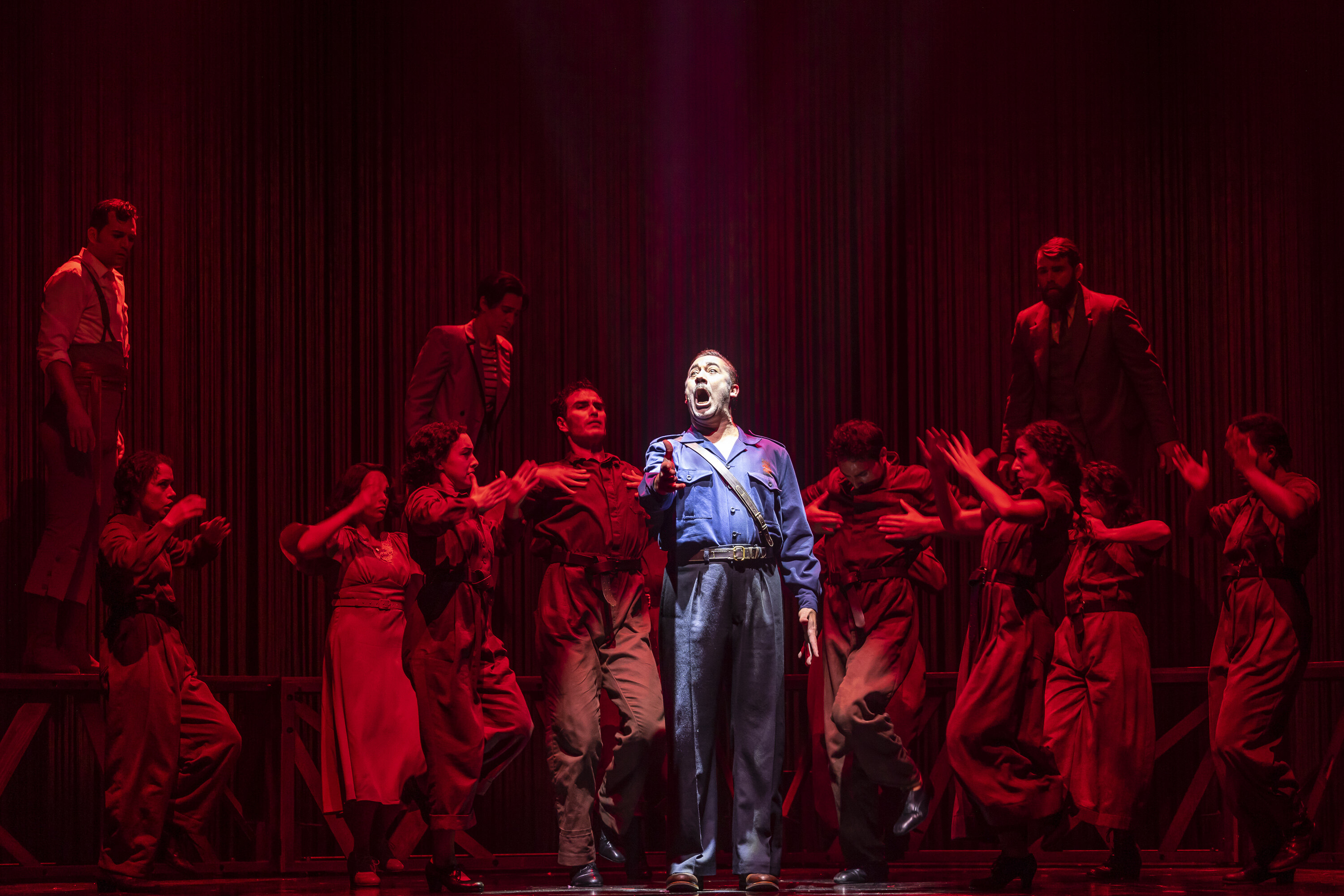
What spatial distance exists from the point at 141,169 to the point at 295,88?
2.95 ft

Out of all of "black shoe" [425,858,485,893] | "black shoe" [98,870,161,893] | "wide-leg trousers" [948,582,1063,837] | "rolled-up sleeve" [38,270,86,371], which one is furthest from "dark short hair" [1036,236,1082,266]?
"black shoe" [98,870,161,893]

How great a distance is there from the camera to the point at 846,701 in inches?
212

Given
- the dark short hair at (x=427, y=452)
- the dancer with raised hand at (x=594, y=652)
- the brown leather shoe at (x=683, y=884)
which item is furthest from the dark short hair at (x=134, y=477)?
the brown leather shoe at (x=683, y=884)

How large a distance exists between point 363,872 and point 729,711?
1.49 m

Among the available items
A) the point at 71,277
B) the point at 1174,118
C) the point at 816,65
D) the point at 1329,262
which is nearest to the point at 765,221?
the point at 816,65

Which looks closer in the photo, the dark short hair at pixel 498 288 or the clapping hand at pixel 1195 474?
the clapping hand at pixel 1195 474

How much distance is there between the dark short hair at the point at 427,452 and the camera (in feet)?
17.9

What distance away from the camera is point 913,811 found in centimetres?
552

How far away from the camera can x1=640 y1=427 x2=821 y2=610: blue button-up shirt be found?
4902 mm

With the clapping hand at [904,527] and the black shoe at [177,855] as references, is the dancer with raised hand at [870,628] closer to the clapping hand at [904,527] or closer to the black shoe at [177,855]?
the clapping hand at [904,527]

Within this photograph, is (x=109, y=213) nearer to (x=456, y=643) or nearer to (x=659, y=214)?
(x=456, y=643)

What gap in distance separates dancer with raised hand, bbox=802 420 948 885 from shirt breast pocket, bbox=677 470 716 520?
2.67 feet

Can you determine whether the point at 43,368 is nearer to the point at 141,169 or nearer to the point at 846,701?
the point at 141,169

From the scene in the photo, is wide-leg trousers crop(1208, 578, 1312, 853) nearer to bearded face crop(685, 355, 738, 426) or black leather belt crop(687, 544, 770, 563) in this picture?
black leather belt crop(687, 544, 770, 563)
